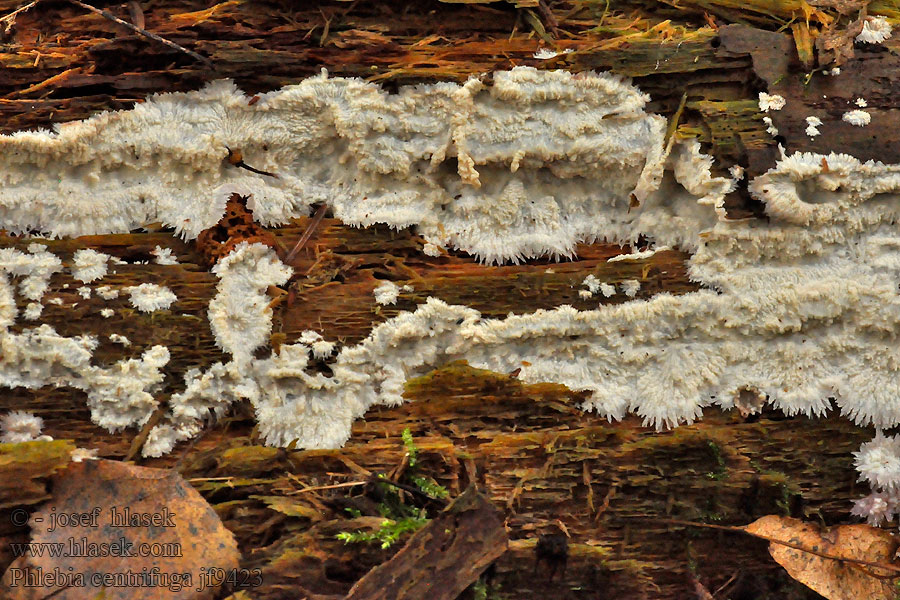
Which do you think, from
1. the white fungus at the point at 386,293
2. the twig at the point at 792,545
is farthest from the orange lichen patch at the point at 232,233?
the twig at the point at 792,545

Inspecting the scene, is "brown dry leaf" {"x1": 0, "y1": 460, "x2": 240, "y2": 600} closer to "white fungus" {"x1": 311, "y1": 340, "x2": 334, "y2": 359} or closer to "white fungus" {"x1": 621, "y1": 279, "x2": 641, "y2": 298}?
"white fungus" {"x1": 311, "y1": 340, "x2": 334, "y2": 359}

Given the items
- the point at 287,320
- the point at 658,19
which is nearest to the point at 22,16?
the point at 287,320

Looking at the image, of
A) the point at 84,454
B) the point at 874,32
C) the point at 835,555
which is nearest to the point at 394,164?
the point at 84,454

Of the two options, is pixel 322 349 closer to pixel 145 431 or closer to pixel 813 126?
pixel 145 431

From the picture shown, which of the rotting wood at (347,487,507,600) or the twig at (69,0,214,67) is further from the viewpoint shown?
the twig at (69,0,214,67)

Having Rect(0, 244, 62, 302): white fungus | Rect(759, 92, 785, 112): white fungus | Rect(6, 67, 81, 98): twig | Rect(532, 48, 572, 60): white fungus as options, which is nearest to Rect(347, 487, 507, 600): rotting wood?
Rect(0, 244, 62, 302): white fungus

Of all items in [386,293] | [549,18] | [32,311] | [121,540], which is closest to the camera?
[121,540]

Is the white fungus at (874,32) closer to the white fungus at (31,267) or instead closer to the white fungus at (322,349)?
the white fungus at (322,349)
